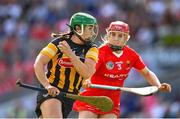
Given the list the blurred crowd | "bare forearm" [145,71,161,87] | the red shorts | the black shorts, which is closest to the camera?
the black shorts

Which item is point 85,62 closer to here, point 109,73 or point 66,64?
point 66,64

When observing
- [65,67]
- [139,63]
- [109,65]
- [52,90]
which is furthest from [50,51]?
[139,63]

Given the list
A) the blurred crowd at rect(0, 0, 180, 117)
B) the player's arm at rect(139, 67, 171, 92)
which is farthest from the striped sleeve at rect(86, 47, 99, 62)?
the blurred crowd at rect(0, 0, 180, 117)

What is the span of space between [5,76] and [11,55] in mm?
440

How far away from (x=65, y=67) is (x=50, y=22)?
30.1 ft

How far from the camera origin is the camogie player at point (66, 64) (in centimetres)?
995

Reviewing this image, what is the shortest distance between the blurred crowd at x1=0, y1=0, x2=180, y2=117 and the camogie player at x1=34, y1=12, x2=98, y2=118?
6633 mm

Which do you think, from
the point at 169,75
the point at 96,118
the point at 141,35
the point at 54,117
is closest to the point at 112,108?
the point at 96,118

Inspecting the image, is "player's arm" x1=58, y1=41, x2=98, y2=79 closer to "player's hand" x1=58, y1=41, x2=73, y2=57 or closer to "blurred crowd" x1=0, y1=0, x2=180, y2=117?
"player's hand" x1=58, y1=41, x2=73, y2=57

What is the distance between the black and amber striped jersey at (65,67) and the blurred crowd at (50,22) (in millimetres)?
6617

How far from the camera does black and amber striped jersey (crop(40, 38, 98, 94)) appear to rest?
33.0 ft

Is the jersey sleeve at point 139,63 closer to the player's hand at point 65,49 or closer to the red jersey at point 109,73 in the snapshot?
the red jersey at point 109,73

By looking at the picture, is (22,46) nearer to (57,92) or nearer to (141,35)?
(141,35)

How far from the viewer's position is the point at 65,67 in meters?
10.1
